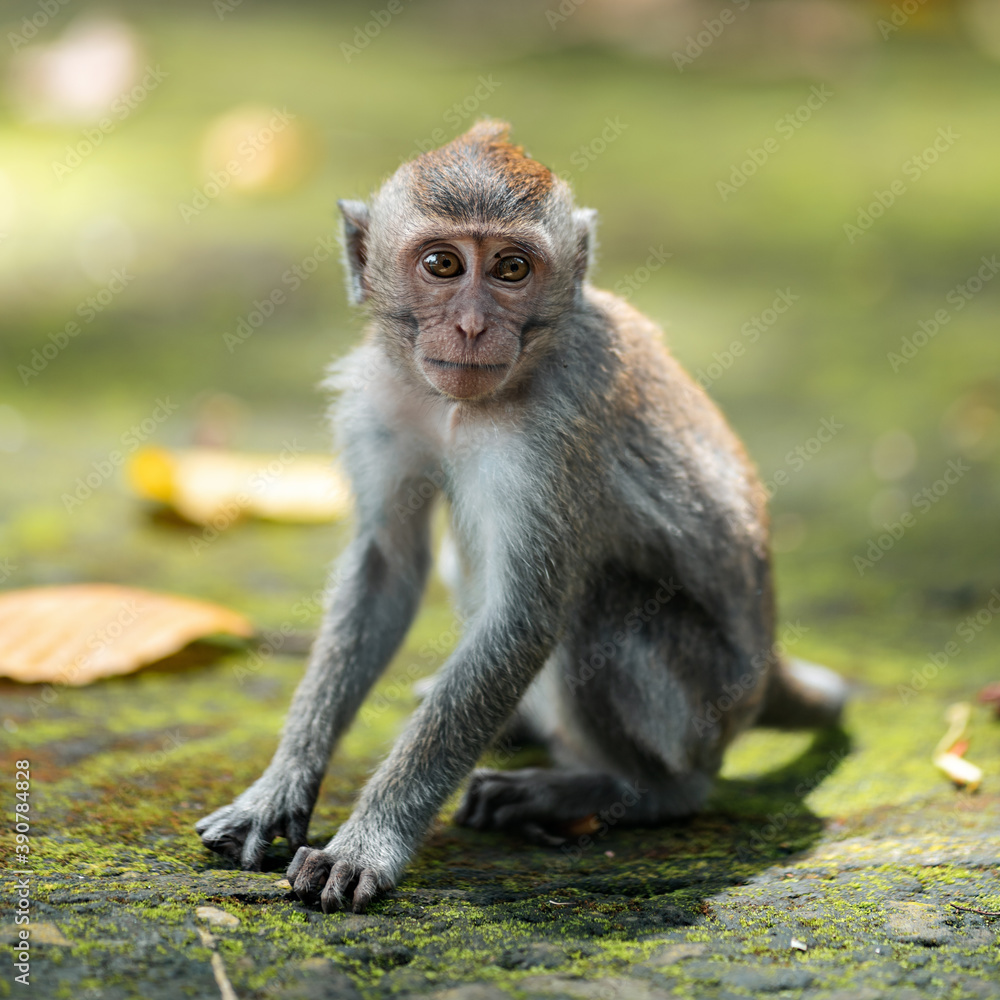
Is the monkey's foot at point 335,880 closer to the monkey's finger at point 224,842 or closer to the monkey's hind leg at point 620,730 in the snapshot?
the monkey's finger at point 224,842

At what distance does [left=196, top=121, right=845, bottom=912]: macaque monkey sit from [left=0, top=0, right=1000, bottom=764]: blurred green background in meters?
0.78

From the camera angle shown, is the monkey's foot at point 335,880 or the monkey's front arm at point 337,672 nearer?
the monkey's foot at point 335,880

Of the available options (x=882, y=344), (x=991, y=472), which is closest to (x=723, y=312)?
(x=882, y=344)

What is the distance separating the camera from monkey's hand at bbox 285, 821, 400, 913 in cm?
368

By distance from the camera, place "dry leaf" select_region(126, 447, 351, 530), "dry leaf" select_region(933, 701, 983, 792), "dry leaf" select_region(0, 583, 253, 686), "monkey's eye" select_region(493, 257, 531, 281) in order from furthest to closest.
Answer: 1. "dry leaf" select_region(126, 447, 351, 530)
2. "dry leaf" select_region(0, 583, 253, 686)
3. "dry leaf" select_region(933, 701, 983, 792)
4. "monkey's eye" select_region(493, 257, 531, 281)

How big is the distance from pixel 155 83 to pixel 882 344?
900 centimetres

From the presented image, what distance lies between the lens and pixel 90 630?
17.6 ft

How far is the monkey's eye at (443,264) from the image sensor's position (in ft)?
14.2

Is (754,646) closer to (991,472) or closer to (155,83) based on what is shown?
(991,472)

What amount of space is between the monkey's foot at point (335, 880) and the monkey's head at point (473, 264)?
1526 mm

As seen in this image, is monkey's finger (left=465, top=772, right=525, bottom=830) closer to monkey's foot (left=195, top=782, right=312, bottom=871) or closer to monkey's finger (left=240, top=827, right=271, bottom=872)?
monkey's foot (left=195, top=782, right=312, bottom=871)

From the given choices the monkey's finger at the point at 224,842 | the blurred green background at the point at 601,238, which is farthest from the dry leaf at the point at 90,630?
the monkey's finger at the point at 224,842

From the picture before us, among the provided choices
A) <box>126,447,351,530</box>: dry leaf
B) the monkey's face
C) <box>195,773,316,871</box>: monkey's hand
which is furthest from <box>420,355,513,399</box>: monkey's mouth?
<box>126,447,351,530</box>: dry leaf

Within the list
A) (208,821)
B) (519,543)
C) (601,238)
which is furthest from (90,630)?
(601,238)
